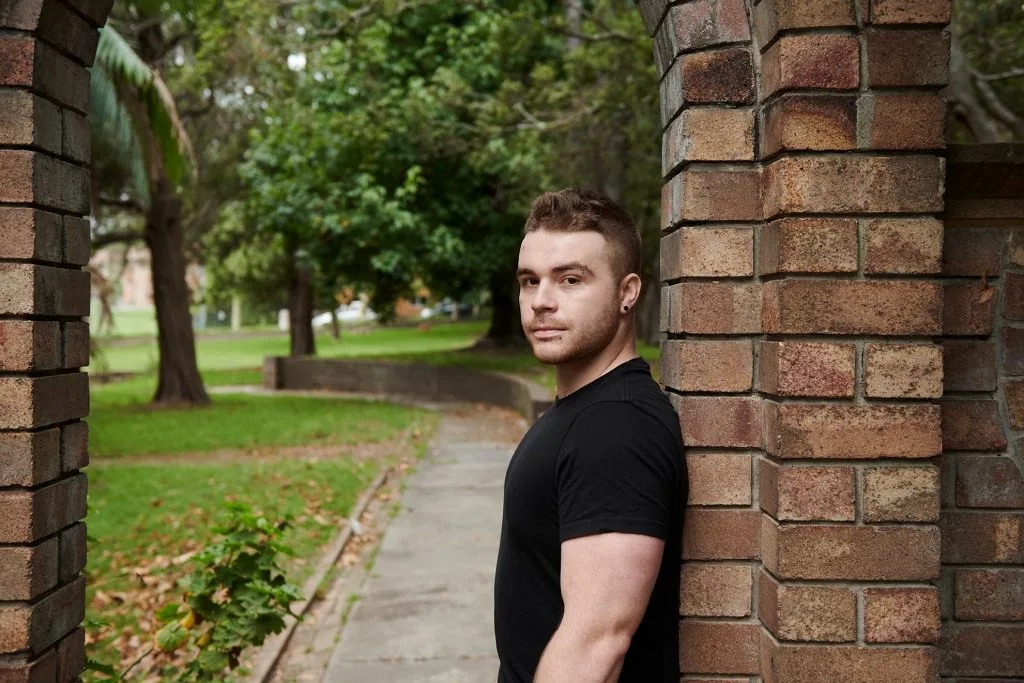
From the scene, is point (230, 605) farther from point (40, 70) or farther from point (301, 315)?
point (301, 315)

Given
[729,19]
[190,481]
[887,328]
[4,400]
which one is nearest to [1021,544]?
[887,328]

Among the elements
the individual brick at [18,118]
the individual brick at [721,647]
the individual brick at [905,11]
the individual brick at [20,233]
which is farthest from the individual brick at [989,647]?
the individual brick at [18,118]

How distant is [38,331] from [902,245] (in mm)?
2465

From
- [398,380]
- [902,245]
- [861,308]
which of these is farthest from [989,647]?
[398,380]

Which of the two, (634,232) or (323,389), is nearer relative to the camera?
(634,232)

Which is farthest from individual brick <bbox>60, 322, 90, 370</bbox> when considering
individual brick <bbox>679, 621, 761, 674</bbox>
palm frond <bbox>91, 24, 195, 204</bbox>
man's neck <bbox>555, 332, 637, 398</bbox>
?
palm frond <bbox>91, 24, 195, 204</bbox>

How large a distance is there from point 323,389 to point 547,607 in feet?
77.0

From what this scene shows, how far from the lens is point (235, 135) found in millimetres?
26422

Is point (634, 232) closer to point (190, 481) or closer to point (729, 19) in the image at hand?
point (729, 19)

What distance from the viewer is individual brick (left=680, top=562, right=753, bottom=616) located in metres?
2.59

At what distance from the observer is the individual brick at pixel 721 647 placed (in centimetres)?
258

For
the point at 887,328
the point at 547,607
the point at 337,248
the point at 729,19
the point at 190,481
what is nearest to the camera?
the point at 547,607

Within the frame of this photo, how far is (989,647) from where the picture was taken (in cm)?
269

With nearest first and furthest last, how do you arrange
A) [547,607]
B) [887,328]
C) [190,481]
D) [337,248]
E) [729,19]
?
[547,607], [887,328], [729,19], [190,481], [337,248]
